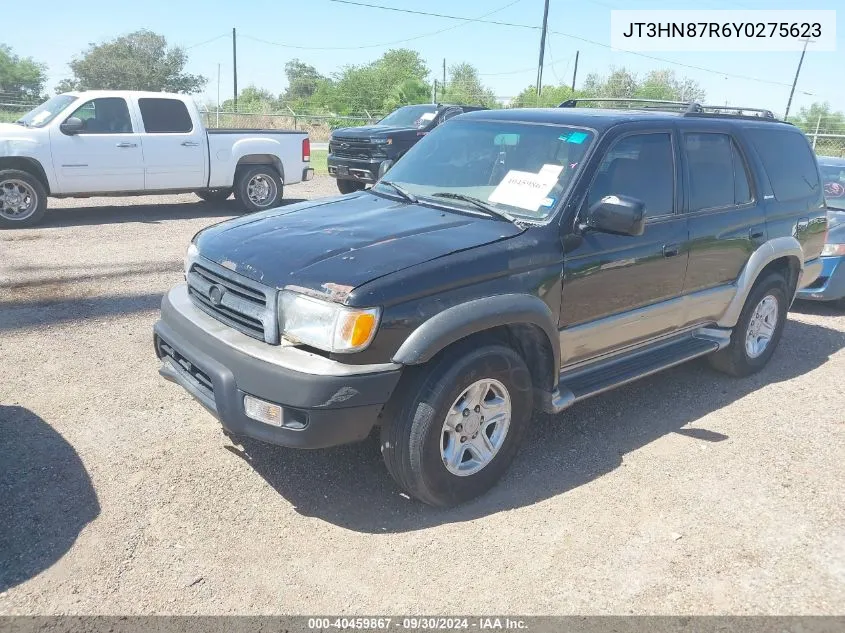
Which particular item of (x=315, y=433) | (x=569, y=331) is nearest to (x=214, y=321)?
(x=315, y=433)

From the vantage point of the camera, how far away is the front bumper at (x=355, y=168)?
13.1 m

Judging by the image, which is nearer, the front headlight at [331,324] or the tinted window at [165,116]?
the front headlight at [331,324]

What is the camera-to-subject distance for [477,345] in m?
3.36

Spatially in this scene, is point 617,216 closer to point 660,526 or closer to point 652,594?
point 660,526

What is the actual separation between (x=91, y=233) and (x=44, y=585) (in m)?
7.76

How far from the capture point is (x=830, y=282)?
704 centimetres

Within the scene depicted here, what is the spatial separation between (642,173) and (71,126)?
28.7 ft

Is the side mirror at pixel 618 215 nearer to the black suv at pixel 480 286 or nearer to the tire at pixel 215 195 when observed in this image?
the black suv at pixel 480 286

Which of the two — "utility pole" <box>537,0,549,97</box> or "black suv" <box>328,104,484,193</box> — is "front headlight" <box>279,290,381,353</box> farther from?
"utility pole" <box>537,0,549,97</box>

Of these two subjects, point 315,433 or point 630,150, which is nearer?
point 315,433

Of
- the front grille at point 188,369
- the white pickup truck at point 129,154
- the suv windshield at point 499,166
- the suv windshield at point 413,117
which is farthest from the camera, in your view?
the suv windshield at point 413,117

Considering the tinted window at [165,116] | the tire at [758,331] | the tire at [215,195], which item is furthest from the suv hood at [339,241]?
the tire at [215,195]

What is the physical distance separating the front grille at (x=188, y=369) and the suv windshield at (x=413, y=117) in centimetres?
1098

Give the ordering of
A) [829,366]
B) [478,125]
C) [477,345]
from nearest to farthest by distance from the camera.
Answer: [477,345], [478,125], [829,366]
